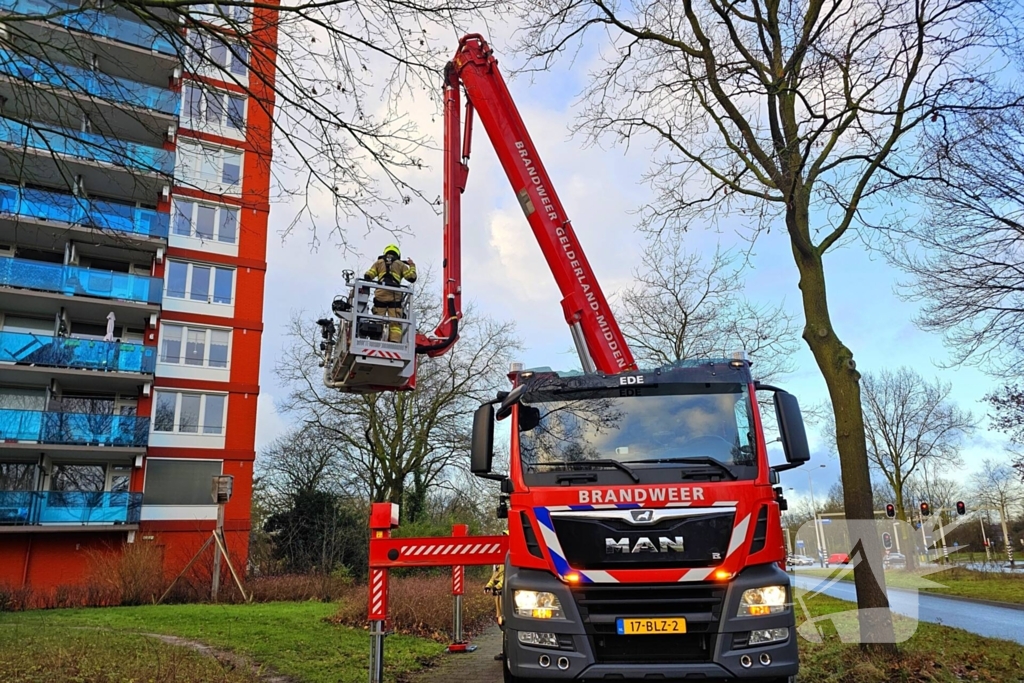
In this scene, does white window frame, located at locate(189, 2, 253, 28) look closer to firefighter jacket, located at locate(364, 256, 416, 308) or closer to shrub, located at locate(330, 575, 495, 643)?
firefighter jacket, located at locate(364, 256, 416, 308)

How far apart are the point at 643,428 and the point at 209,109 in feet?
18.2

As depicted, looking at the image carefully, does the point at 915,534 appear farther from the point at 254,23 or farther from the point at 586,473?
the point at 254,23

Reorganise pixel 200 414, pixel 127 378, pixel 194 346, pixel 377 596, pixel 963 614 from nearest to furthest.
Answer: pixel 377 596 < pixel 963 614 < pixel 127 378 < pixel 200 414 < pixel 194 346

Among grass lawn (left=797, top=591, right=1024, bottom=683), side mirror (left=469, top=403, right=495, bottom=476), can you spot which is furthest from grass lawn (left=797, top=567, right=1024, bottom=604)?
side mirror (left=469, top=403, right=495, bottom=476)

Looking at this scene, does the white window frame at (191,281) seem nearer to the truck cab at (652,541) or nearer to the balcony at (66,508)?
the balcony at (66,508)

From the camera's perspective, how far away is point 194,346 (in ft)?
87.9

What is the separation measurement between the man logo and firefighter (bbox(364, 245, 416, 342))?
13.2 ft

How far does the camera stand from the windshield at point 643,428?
588 centimetres

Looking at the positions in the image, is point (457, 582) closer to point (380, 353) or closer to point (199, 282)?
point (380, 353)

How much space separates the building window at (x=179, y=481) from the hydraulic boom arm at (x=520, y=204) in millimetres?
20148

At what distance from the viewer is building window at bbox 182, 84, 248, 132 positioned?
23.8 ft

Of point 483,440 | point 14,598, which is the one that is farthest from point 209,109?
point 14,598

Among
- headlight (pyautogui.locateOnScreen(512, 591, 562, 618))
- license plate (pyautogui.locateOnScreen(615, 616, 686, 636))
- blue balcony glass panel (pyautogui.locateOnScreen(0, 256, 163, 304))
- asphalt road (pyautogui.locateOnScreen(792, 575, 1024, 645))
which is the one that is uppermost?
blue balcony glass panel (pyautogui.locateOnScreen(0, 256, 163, 304))

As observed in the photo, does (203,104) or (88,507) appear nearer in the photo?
(203,104)
